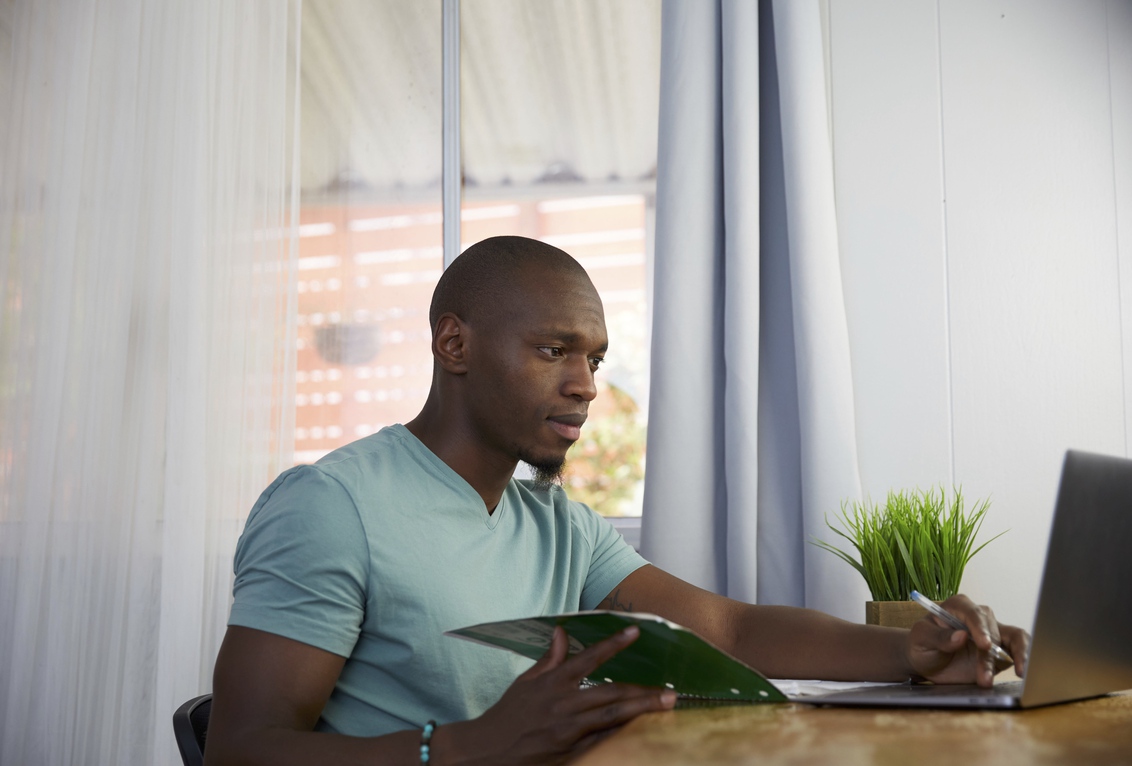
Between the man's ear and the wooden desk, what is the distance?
2.20 feet

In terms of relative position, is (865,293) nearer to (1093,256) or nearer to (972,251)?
(972,251)

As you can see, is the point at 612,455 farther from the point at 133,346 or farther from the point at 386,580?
the point at 386,580

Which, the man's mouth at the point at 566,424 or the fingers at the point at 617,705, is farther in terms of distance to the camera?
the man's mouth at the point at 566,424

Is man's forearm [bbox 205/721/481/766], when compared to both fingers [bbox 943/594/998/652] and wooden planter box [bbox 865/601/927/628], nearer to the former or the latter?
fingers [bbox 943/594/998/652]

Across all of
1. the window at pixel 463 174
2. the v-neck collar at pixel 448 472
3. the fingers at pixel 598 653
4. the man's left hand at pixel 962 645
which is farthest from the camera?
the window at pixel 463 174

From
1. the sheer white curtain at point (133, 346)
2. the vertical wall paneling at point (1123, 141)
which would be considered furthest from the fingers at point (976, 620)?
the sheer white curtain at point (133, 346)

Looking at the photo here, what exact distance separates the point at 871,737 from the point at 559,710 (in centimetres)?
25

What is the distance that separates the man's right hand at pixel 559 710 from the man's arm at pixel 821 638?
0.35 meters

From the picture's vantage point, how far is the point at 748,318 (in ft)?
6.82

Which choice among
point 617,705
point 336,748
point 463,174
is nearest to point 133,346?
point 463,174

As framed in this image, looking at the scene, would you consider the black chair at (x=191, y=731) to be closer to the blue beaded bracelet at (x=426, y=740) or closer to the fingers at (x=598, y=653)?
the blue beaded bracelet at (x=426, y=740)

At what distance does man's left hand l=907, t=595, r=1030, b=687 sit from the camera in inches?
37.2

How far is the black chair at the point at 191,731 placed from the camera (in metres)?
1.12

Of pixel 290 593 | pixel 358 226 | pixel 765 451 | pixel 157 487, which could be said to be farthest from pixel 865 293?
pixel 157 487
